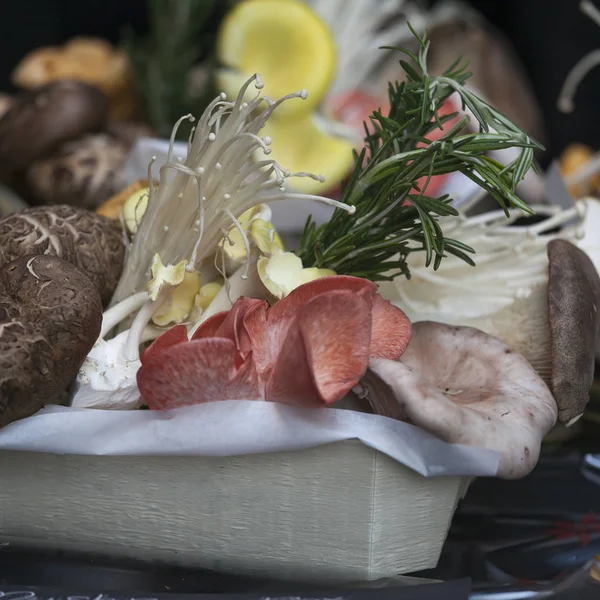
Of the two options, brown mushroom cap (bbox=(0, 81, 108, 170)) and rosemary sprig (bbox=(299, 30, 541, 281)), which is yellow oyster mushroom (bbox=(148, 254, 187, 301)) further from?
brown mushroom cap (bbox=(0, 81, 108, 170))

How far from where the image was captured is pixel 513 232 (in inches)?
42.2

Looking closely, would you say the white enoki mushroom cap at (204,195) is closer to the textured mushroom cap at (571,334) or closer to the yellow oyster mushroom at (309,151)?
the textured mushroom cap at (571,334)

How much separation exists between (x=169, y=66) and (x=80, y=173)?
58 cm

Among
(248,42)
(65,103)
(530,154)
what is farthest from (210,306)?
(248,42)

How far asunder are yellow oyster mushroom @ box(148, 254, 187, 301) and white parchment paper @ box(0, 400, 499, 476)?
0.15 meters

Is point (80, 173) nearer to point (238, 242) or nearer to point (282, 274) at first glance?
point (238, 242)

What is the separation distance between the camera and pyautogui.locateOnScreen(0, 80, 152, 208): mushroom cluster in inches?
57.7

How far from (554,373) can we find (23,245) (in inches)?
25.3

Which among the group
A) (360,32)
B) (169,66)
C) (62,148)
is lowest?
(62,148)

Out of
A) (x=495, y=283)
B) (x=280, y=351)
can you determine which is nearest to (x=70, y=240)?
(x=280, y=351)

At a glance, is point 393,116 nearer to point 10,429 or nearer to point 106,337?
point 106,337

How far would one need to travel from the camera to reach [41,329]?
72 centimetres

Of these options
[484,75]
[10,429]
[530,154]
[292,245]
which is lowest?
[10,429]

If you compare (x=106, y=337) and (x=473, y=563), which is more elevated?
(x=106, y=337)
